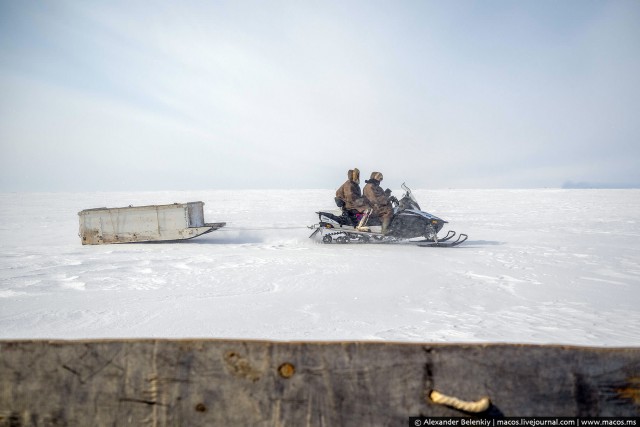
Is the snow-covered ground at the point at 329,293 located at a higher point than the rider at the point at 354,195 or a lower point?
lower

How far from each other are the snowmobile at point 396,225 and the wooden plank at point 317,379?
24.5 ft

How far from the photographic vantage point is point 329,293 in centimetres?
462

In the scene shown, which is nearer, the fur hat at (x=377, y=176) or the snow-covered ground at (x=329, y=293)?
the snow-covered ground at (x=329, y=293)

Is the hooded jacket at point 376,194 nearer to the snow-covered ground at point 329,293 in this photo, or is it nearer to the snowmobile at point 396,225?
the snowmobile at point 396,225

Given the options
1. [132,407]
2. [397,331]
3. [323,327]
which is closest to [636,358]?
[132,407]

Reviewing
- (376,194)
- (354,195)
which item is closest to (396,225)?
(376,194)

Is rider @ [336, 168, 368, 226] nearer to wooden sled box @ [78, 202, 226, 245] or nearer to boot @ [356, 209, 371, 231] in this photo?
boot @ [356, 209, 371, 231]

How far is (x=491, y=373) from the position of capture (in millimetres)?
1055

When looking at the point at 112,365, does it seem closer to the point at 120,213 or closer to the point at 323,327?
the point at 323,327

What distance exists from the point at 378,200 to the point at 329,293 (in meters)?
4.18

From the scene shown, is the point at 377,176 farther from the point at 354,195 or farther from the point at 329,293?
the point at 329,293

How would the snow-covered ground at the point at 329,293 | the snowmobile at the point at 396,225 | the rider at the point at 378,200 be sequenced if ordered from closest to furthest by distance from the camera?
the snow-covered ground at the point at 329,293 → the rider at the point at 378,200 → the snowmobile at the point at 396,225

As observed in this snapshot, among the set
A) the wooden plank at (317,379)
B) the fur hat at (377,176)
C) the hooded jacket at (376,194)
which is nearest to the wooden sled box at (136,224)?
the hooded jacket at (376,194)

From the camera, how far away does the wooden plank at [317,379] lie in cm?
105
